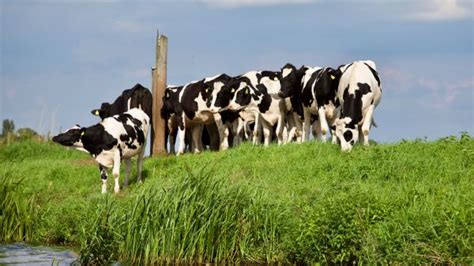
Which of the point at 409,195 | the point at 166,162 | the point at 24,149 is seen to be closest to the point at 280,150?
the point at 166,162

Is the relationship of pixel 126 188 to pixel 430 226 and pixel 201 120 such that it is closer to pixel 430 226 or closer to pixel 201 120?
pixel 201 120

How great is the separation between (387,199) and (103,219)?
4.37 m

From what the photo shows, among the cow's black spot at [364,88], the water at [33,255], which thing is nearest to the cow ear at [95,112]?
the cow's black spot at [364,88]

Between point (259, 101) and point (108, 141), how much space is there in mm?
6679

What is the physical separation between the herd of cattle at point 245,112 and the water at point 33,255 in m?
4.52

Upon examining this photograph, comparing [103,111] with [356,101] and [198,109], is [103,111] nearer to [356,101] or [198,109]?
[198,109]

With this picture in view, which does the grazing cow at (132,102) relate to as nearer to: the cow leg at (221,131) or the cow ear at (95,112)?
the cow ear at (95,112)

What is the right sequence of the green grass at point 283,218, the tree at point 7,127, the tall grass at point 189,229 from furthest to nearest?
the tree at point 7,127
the tall grass at point 189,229
the green grass at point 283,218

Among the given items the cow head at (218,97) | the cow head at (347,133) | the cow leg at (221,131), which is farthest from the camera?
the cow leg at (221,131)

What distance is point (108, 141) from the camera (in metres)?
20.6

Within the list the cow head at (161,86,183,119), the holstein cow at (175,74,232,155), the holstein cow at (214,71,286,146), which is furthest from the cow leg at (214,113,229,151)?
the cow head at (161,86,183,119)

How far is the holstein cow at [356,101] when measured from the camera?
2045cm

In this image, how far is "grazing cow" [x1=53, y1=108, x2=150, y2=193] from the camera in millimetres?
20641

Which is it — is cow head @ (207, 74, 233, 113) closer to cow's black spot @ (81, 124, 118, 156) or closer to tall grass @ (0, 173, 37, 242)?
cow's black spot @ (81, 124, 118, 156)
